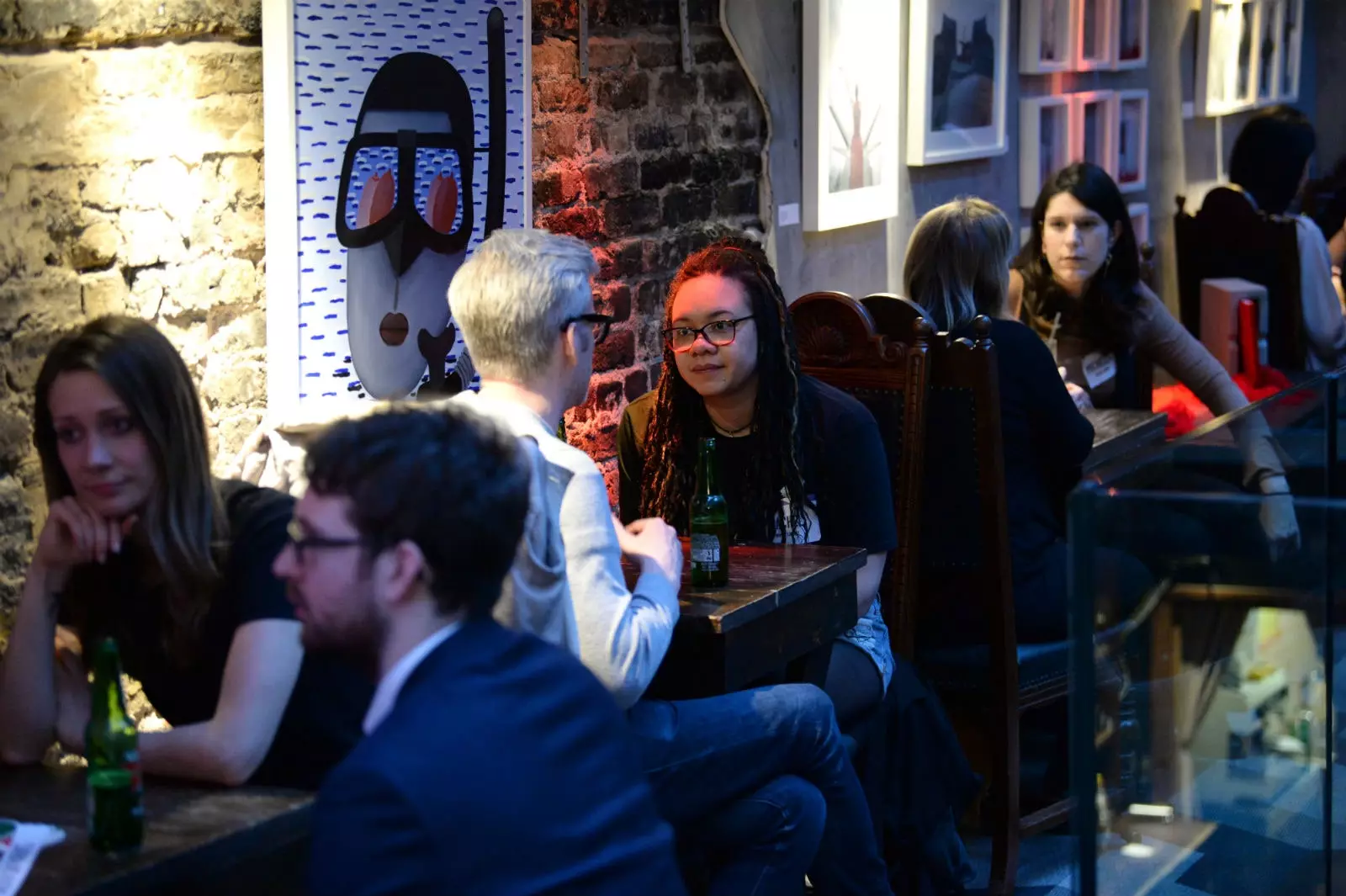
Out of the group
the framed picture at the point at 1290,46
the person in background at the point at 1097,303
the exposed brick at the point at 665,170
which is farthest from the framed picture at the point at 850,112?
the framed picture at the point at 1290,46

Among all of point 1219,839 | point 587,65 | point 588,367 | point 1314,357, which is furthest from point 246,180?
point 1314,357

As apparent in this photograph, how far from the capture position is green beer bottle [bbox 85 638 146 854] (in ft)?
6.81

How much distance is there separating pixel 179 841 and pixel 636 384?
275 centimetres

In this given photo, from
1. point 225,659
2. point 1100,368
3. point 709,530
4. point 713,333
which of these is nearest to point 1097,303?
point 1100,368

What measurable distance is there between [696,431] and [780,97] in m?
1.89

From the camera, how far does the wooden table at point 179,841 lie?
2010mm

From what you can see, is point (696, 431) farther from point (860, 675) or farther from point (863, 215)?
point (863, 215)

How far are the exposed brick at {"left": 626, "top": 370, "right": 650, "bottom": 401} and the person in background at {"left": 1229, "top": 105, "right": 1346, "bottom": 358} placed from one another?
3.51m

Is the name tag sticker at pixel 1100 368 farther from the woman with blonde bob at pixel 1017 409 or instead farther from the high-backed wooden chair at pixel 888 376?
the high-backed wooden chair at pixel 888 376

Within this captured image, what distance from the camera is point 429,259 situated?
3822 millimetres

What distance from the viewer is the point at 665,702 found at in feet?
9.78

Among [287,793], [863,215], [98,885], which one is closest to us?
[98,885]

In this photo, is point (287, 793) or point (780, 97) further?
point (780, 97)

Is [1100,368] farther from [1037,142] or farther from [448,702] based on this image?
[448,702]
